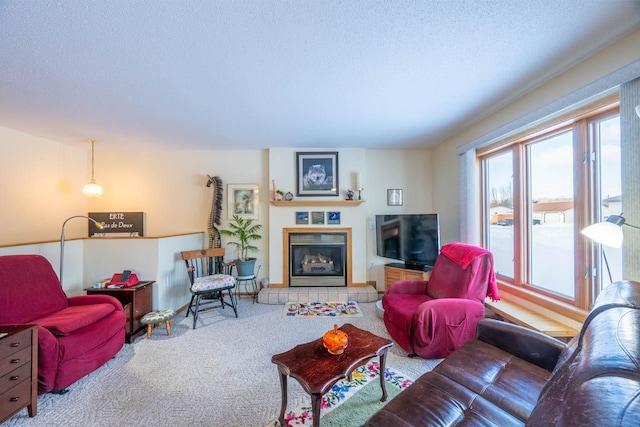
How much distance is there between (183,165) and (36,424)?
3435 mm

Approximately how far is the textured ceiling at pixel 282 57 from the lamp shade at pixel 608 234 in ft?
3.92

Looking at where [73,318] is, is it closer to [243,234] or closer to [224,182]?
[243,234]

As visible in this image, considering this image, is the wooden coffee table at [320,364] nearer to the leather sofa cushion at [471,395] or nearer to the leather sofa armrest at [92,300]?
the leather sofa cushion at [471,395]

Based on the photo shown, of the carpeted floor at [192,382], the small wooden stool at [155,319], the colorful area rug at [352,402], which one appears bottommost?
the carpeted floor at [192,382]

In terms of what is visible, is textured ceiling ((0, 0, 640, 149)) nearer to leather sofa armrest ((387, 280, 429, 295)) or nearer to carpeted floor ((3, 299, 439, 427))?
leather sofa armrest ((387, 280, 429, 295))

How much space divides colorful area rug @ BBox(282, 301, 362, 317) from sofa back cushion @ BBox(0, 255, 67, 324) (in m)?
2.31

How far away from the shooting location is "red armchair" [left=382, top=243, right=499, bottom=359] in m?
2.10

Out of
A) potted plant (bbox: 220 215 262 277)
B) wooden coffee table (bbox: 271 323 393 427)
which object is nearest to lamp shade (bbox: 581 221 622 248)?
wooden coffee table (bbox: 271 323 393 427)

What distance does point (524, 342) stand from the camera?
1.52 m

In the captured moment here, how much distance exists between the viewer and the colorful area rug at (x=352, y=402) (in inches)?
60.7

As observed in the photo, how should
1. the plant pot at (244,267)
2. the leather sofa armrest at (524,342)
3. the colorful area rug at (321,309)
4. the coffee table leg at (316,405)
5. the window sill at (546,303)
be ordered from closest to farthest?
the coffee table leg at (316,405), the leather sofa armrest at (524,342), the window sill at (546,303), the colorful area rug at (321,309), the plant pot at (244,267)

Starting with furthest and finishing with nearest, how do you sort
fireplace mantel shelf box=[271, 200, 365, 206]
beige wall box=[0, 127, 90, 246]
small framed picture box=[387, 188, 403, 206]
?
small framed picture box=[387, 188, 403, 206] < fireplace mantel shelf box=[271, 200, 365, 206] < beige wall box=[0, 127, 90, 246]

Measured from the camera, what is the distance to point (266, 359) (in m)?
2.25

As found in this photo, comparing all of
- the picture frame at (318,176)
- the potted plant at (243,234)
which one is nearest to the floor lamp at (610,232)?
the picture frame at (318,176)
